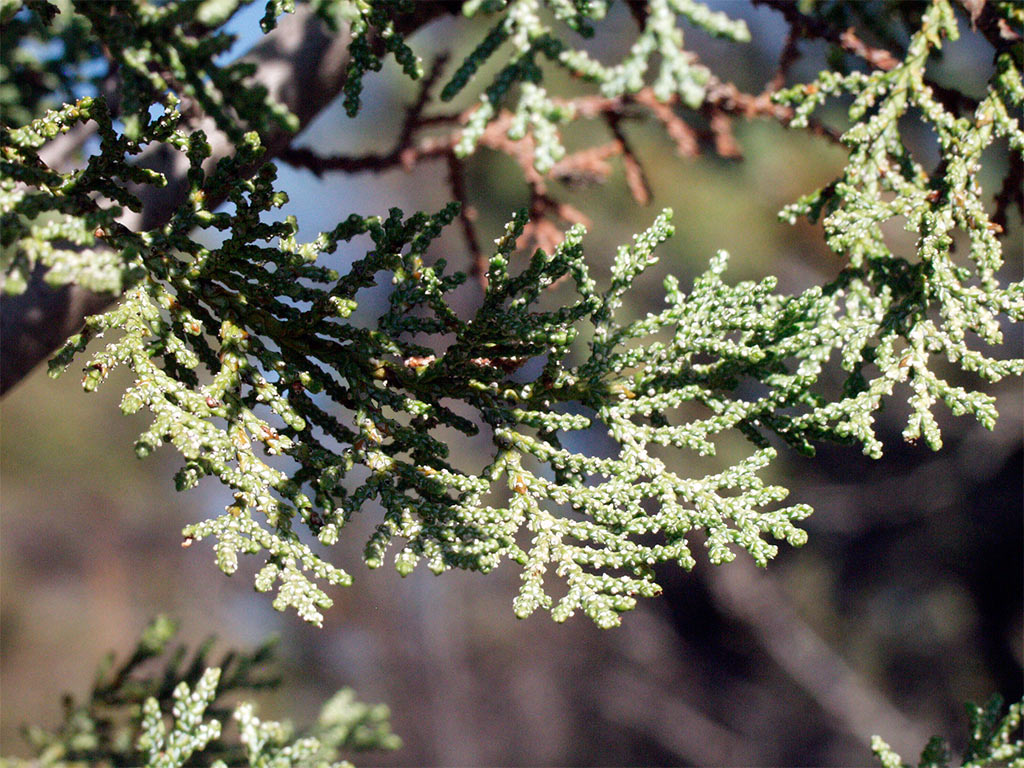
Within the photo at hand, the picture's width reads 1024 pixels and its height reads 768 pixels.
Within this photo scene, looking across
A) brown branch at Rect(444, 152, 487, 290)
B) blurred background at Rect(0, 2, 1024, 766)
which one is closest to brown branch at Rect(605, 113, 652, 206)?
brown branch at Rect(444, 152, 487, 290)

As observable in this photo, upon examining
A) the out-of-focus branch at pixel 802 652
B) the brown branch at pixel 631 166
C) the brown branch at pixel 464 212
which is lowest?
the brown branch at pixel 464 212

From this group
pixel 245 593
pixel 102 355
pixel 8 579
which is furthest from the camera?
pixel 245 593

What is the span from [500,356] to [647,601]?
7.16 m

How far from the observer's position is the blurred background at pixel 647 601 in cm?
582

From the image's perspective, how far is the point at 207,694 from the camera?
1372 millimetres

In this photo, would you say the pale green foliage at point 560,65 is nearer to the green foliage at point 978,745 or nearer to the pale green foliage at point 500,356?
the pale green foliage at point 500,356

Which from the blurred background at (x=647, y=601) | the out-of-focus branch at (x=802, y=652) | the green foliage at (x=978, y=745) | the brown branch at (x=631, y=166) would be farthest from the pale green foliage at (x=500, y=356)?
the out-of-focus branch at (x=802, y=652)

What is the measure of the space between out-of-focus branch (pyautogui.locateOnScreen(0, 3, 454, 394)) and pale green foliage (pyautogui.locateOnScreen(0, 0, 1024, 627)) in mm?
272

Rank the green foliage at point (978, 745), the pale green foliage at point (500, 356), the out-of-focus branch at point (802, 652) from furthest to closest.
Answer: the out-of-focus branch at point (802, 652) < the green foliage at point (978, 745) < the pale green foliage at point (500, 356)

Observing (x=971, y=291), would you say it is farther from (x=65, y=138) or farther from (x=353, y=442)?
(x=65, y=138)

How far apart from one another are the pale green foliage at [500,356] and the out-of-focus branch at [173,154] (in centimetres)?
27

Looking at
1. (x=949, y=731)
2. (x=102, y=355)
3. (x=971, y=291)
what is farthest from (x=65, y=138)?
(x=949, y=731)

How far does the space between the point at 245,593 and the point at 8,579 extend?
→ 106 inches

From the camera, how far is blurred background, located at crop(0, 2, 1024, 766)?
19.1ft
